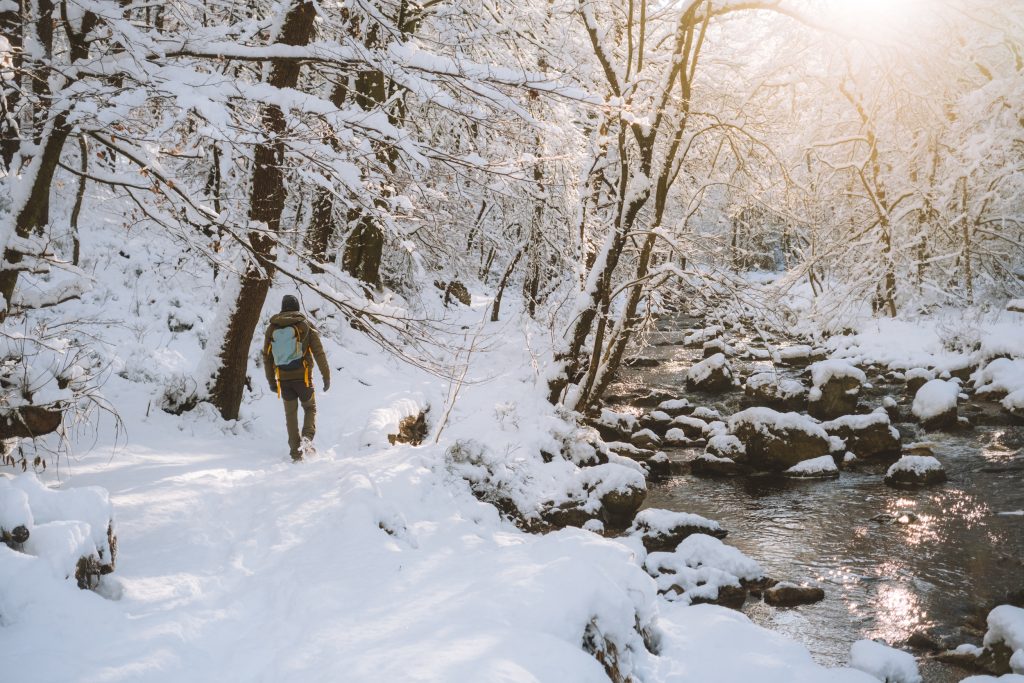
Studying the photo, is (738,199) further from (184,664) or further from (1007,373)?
(184,664)

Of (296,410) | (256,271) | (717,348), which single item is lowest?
(717,348)

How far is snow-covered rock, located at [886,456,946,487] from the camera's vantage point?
29.1 ft

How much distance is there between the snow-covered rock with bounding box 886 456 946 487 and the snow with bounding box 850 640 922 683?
4.86 meters

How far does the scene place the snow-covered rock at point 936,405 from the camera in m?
11.2

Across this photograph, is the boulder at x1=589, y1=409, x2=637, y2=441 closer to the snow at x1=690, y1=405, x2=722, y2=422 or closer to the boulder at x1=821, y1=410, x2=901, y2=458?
the snow at x1=690, y1=405, x2=722, y2=422

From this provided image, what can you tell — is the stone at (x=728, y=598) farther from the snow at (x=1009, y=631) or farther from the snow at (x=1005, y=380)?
the snow at (x=1005, y=380)

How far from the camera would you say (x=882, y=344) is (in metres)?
17.2

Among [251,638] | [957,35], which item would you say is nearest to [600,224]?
[957,35]

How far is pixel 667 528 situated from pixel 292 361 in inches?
193

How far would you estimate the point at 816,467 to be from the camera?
955 centimetres

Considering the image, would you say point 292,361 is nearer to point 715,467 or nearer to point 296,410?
point 296,410

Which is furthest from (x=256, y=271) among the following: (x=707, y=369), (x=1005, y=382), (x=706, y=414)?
(x=1005, y=382)

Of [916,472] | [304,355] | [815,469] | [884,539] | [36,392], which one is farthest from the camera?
[815,469]

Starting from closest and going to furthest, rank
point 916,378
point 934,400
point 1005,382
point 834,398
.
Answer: point 934,400 → point 1005,382 → point 834,398 → point 916,378
